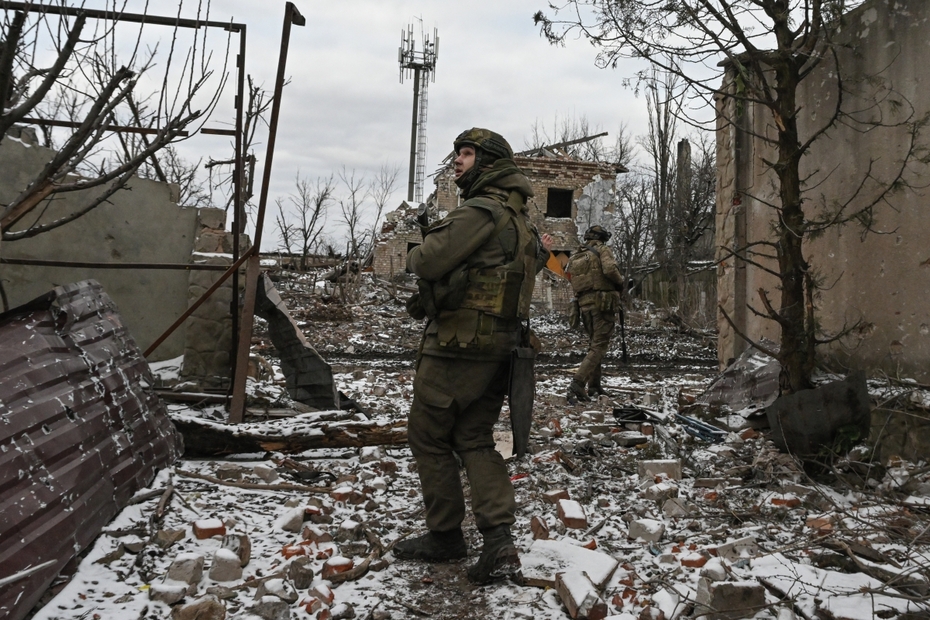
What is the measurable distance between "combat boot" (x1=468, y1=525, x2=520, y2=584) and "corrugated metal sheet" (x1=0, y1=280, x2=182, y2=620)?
4.83ft

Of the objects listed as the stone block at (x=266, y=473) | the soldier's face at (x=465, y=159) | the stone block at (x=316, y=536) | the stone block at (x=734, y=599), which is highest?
the soldier's face at (x=465, y=159)

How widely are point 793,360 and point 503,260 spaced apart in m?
2.17

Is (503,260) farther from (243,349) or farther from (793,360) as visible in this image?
(243,349)

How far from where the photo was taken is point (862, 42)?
14.6 ft

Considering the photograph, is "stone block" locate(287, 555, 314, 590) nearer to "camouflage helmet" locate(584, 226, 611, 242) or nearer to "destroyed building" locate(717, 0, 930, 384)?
"destroyed building" locate(717, 0, 930, 384)

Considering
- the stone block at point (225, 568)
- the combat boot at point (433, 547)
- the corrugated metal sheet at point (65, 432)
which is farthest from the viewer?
the combat boot at point (433, 547)

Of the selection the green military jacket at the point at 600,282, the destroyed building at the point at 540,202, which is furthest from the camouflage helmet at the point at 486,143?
the destroyed building at the point at 540,202

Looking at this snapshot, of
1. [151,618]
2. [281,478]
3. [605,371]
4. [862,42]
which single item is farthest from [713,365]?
[151,618]

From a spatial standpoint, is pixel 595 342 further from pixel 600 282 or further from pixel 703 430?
pixel 703 430

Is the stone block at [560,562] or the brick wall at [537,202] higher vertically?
the brick wall at [537,202]

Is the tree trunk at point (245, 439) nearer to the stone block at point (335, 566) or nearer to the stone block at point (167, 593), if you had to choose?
the stone block at point (335, 566)

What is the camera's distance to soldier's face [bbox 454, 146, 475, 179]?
3.12m

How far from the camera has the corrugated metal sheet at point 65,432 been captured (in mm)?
2180

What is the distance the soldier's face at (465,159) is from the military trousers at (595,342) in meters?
4.02
